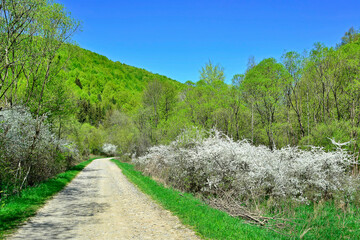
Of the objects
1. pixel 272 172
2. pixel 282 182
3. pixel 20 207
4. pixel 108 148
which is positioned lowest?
pixel 20 207

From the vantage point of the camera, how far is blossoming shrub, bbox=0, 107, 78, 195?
10.4m

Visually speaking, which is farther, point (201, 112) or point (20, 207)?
point (201, 112)

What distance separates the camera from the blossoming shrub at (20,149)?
10.4m

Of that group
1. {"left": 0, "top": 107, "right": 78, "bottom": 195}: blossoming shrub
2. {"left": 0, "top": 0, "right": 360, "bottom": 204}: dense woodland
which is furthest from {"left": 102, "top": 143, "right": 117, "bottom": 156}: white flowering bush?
{"left": 0, "top": 107, "right": 78, "bottom": 195}: blossoming shrub

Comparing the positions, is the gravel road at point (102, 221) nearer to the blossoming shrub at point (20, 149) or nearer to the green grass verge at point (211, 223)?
the green grass verge at point (211, 223)

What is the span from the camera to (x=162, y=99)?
3475 centimetres

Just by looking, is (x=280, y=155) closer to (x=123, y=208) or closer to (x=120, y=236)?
(x=123, y=208)

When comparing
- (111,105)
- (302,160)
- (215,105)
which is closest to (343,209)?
(302,160)

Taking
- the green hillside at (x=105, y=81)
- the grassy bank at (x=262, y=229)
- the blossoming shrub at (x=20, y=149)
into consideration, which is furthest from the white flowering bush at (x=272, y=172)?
the green hillside at (x=105, y=81)

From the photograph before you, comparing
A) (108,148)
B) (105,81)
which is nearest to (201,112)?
(108,148)

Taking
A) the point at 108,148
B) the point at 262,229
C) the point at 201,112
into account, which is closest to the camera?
the point at 262,229

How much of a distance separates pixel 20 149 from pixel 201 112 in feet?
60.2

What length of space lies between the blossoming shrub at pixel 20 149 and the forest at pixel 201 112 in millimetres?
66

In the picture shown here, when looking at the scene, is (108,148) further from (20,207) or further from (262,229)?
(262,229)
